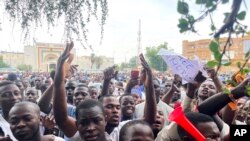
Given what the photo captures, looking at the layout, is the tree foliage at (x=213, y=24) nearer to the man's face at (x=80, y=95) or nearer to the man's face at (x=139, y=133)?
the man's face at (x=139, y=133)

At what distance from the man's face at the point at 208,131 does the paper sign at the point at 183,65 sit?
1.28 metres

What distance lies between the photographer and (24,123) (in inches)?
121

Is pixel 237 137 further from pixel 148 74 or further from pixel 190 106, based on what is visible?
pixel 148 74

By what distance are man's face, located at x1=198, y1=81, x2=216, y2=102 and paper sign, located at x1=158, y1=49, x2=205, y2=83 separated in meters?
0.55

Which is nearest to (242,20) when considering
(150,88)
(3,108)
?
(150,88)

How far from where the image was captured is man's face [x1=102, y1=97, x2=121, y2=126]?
11.9 ft

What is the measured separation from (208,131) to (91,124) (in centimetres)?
101

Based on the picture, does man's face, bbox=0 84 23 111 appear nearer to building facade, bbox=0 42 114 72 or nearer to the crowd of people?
the crowd of people

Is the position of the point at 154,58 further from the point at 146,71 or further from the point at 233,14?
the point at 233,14

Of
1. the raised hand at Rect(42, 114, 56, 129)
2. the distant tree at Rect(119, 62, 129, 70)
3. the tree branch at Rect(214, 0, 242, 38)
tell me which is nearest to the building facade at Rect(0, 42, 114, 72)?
the raised hand at Rect(42, 114, 56, 129)

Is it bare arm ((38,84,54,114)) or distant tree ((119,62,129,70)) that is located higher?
bare arm ((38,84,54,114))

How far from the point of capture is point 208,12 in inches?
52.4

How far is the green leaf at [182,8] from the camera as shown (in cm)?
132

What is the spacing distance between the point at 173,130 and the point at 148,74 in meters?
1.47
